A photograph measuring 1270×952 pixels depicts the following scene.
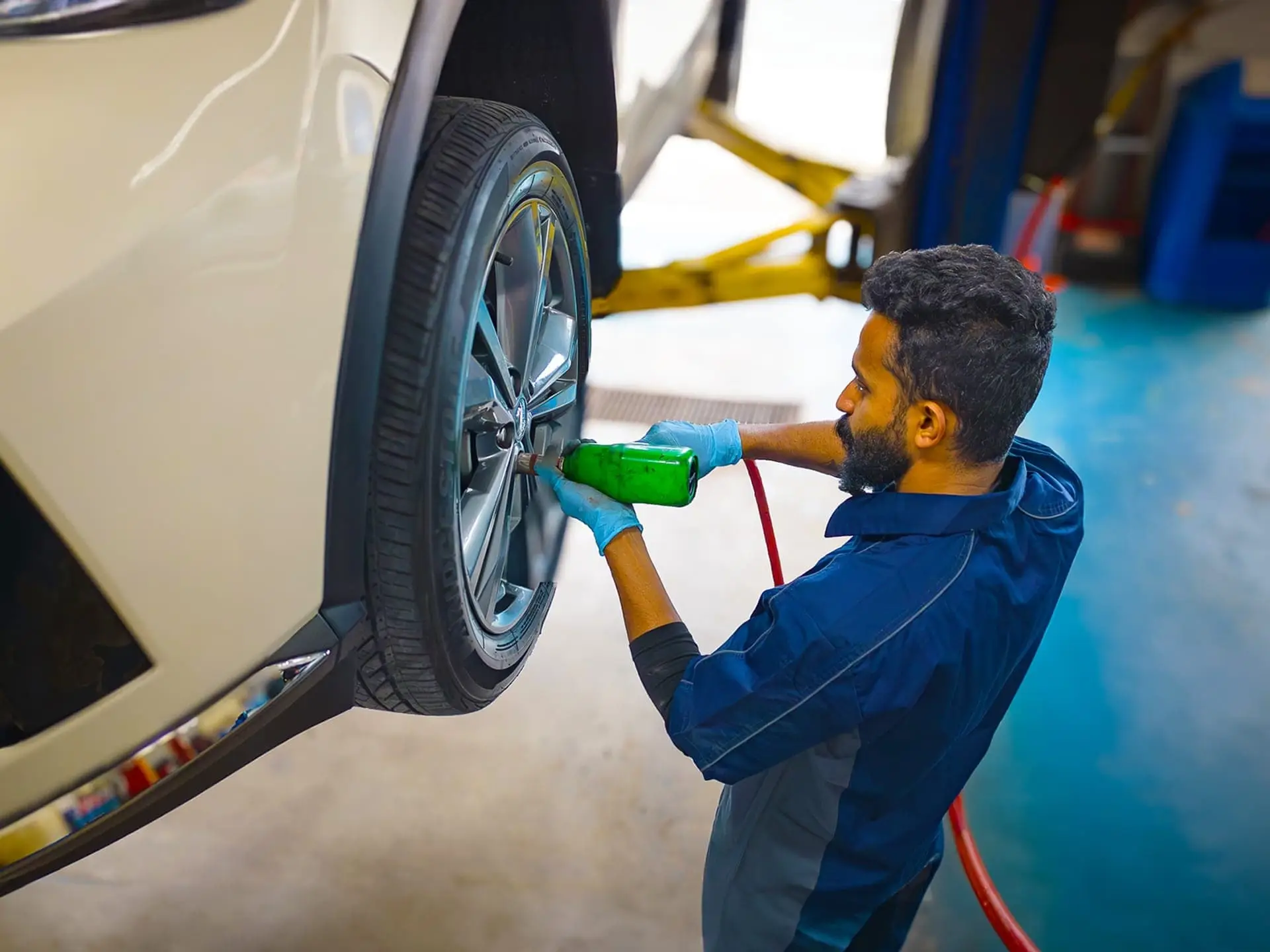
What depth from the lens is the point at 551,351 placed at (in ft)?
A: 4.89

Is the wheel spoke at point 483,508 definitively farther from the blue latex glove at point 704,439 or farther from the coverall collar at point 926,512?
the coverall collar at point 926,512

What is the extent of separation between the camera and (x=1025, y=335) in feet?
3.38

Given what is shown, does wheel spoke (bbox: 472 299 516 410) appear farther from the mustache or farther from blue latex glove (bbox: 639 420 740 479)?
the mustache

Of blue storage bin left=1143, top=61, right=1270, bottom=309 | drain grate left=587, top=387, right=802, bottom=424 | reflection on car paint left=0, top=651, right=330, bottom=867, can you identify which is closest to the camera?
reflection on car paint left=0, top=651, right=330, bottom=867

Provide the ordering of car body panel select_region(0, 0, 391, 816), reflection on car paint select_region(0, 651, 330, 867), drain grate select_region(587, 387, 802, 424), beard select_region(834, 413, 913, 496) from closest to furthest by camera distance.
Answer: car body panel select_region(0, 0, 391, 816)
reflection on car paint select_region(0, 651, 330, 867)
beard select_region(834, 413, 913, 496)
drain grate select_region(587, 387, 802, 424)

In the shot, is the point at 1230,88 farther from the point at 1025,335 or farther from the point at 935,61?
the point at 1025,335

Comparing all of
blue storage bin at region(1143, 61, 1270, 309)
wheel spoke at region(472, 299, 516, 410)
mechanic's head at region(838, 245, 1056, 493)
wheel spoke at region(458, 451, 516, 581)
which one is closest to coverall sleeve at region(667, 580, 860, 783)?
mechanic's head at region(838, 245, 1056, 493)

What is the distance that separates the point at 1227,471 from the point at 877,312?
8.69ft

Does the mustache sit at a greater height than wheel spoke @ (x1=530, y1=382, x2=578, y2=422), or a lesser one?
greater

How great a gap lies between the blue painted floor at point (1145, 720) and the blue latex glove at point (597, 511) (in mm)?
1015

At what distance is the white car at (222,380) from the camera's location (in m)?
0.76

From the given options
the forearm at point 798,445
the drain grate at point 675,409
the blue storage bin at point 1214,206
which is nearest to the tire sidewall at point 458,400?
the forearm at point 798,445

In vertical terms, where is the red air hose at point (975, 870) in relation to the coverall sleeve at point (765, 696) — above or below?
below

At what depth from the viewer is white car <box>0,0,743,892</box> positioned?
0.76 metres
